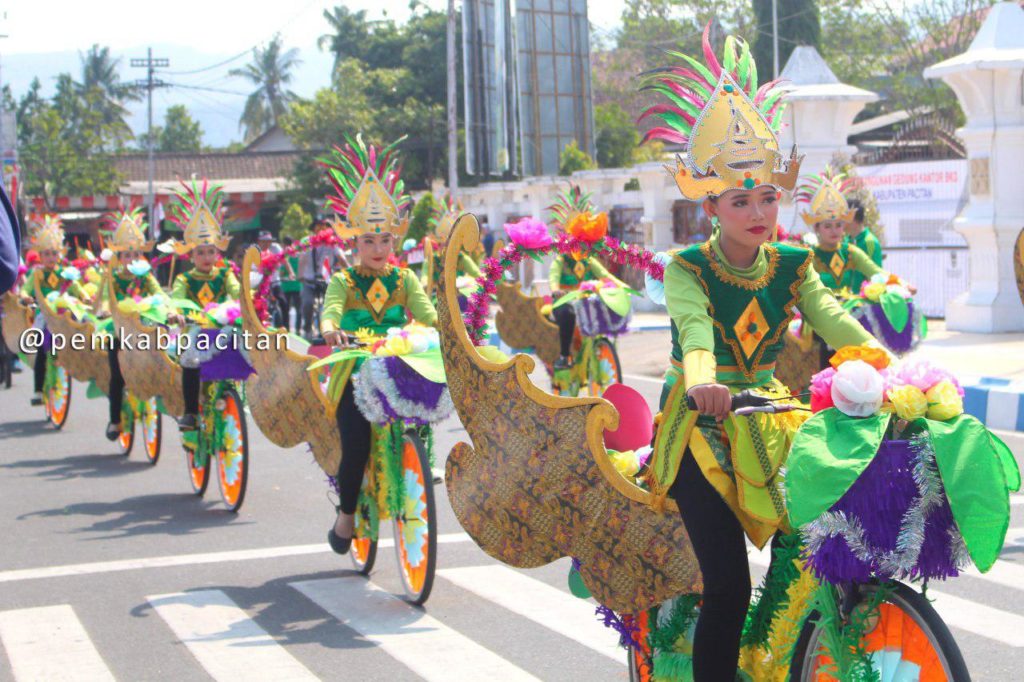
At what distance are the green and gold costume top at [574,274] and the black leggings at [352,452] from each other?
6.03m

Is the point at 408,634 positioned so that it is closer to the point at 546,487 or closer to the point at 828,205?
the point at 546,487

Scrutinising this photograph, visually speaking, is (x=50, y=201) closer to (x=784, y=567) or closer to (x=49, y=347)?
(x=49, y=347)

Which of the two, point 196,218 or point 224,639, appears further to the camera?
point 196,218

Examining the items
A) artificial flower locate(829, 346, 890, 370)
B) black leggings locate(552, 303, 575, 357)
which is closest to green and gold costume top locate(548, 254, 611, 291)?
black leggings locate(552, 303, 575, 357)

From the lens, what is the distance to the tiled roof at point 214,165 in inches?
2147

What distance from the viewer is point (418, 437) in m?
6.87

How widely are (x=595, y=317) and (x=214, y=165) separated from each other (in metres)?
45.2

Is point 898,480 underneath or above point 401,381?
above

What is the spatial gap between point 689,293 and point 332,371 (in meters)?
3.49

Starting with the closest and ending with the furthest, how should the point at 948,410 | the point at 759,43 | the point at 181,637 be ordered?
the point at 948,410
the point at 181,637
the point at 759,43

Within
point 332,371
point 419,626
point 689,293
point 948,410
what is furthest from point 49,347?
point 948,410

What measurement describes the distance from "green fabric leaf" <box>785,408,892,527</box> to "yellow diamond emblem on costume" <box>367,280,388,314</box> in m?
4.38

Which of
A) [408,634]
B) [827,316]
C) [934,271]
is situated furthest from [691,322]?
[934,271]

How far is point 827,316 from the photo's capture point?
4.07 metres
